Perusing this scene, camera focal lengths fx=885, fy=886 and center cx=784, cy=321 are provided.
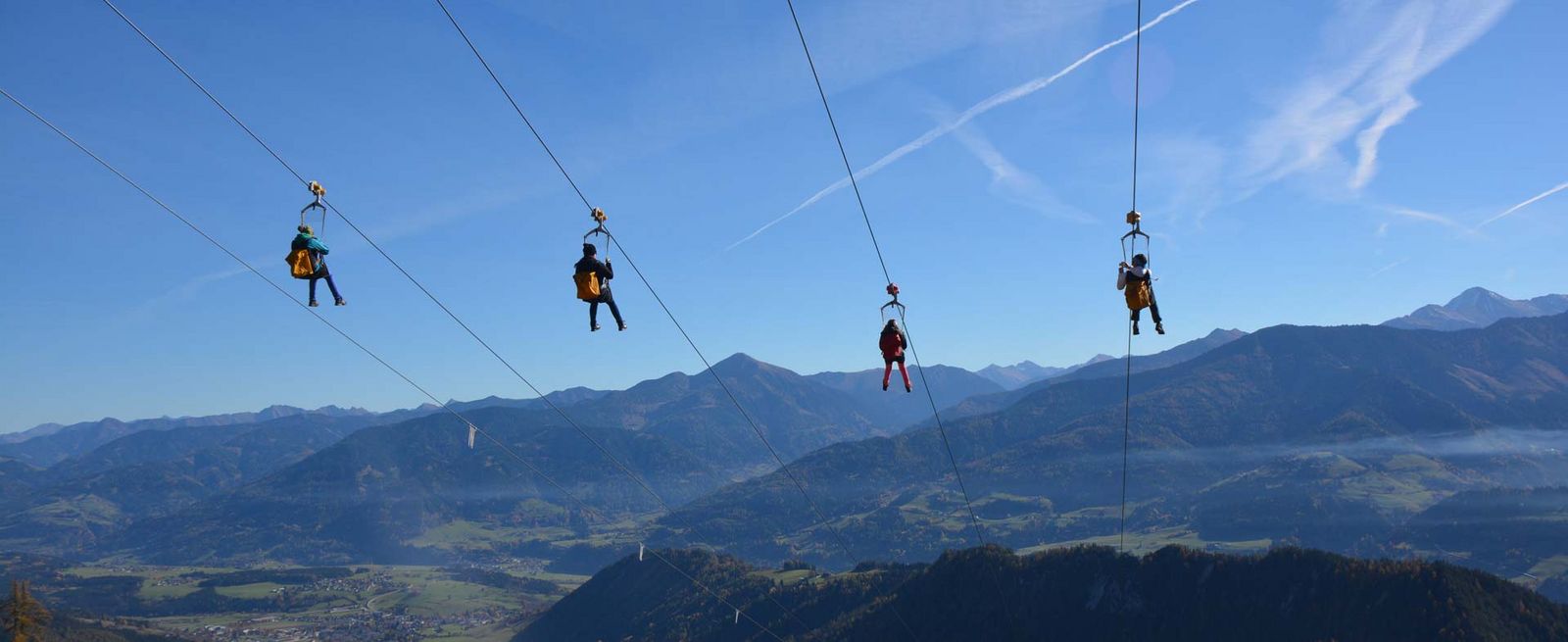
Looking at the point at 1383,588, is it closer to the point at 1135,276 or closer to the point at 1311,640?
the point at 1311,640

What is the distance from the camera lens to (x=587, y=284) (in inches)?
1302

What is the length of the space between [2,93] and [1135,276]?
34314 mm

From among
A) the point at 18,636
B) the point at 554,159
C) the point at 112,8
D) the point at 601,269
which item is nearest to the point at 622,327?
the point at 601,269

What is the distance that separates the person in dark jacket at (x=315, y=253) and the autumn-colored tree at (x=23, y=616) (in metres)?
60.8

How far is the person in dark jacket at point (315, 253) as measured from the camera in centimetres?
3044

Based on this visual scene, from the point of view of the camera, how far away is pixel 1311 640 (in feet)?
634

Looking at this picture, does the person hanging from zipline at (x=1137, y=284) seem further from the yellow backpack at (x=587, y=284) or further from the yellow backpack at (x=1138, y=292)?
the yellow backpack at (x=587, y=284)

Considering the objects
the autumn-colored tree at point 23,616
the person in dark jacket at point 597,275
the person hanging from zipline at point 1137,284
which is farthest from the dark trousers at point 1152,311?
the autumn-colored tree at point 23,616

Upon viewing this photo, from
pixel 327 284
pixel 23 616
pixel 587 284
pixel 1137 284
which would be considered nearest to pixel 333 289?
pixel 327 284

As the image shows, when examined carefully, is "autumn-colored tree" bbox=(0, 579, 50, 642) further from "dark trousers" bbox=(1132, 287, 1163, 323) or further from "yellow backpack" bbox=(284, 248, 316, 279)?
"dark trousers" bbox=(1132, 287, 1163, 323)

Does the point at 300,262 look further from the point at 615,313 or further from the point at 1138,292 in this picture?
the point at 1138,292

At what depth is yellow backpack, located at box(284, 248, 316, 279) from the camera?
3036cm

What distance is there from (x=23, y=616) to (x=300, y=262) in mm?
67452

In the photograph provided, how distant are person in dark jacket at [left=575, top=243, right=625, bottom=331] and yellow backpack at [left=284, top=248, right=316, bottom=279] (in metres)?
9.06
